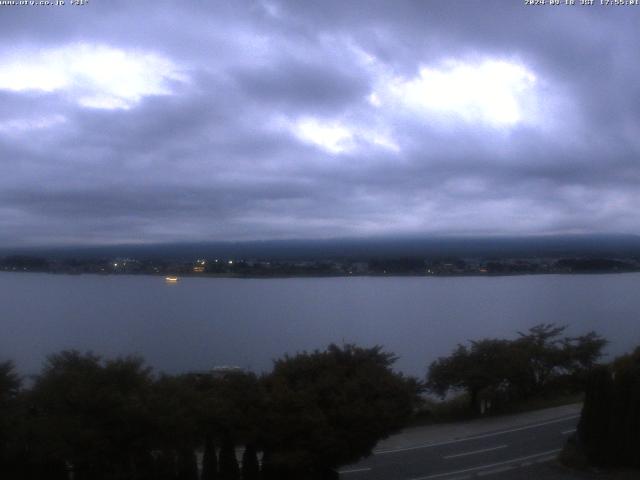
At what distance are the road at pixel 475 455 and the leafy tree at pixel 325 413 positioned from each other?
9.00ft

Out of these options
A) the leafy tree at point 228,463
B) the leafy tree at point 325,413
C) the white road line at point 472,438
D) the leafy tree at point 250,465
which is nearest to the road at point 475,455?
the white road line at point 472,438

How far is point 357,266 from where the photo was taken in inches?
2080

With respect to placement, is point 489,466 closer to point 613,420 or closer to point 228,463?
point 613,420

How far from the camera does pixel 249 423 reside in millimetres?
13180

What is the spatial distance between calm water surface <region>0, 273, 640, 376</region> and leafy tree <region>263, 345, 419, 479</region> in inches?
403

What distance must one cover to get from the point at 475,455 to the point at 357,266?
116ft

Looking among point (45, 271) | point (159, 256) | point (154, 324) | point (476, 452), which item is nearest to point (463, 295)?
point (159, 256)

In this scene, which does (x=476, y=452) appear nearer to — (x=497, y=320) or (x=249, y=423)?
(x=249, y=423)

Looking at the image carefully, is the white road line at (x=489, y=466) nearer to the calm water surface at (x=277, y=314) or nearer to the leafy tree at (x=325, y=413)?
the leafy tree at (x=325, y=413)

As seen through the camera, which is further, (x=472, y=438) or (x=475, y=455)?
(x=472, y=438)

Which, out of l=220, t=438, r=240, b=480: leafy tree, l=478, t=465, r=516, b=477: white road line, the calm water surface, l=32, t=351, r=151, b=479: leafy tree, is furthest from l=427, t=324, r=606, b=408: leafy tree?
l=32, t=351, r=151, b=479: leafy tree

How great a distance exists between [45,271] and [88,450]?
1069 inches

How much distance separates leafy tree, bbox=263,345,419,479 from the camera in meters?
12.9

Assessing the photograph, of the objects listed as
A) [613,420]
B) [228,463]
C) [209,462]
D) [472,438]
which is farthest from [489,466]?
[209,462]
